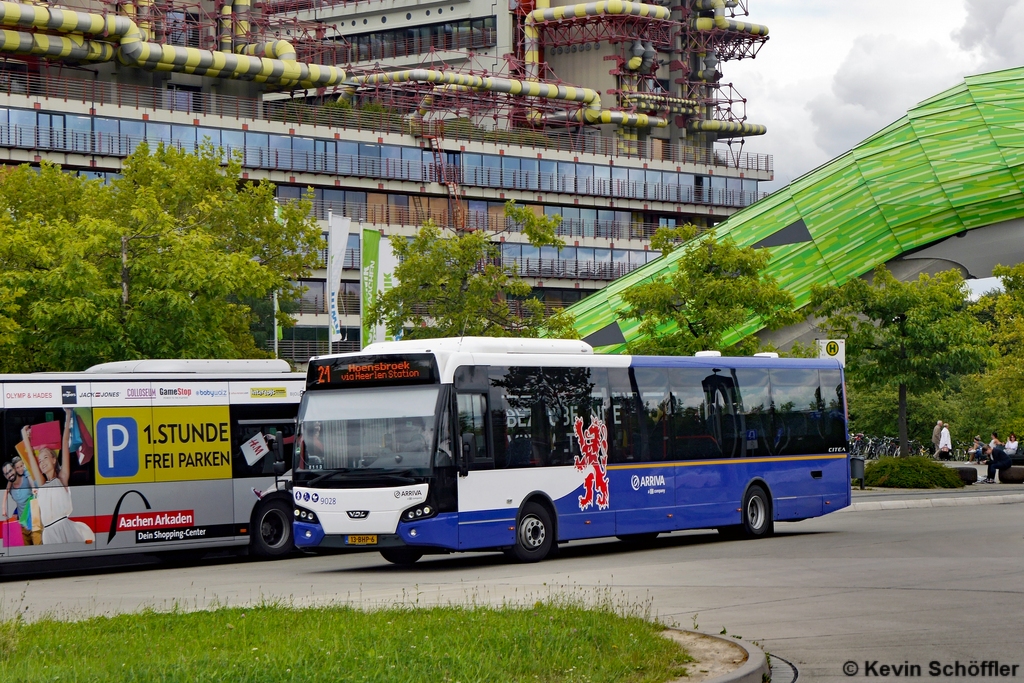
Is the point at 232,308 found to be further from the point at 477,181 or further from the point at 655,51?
the point at 655,51

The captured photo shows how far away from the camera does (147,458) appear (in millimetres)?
21375

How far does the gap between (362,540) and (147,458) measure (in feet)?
14.4

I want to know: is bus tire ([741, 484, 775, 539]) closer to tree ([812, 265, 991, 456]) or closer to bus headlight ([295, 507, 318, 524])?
bus headlight ([295, 507, 318, 524])

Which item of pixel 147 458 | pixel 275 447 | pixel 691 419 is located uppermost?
pixel 691 419

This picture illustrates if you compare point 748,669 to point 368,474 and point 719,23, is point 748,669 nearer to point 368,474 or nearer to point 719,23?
point 368,474

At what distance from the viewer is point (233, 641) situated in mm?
10438

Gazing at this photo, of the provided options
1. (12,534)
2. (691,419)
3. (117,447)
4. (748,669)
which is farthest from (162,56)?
(748,669)

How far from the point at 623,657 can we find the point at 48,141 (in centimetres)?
6044

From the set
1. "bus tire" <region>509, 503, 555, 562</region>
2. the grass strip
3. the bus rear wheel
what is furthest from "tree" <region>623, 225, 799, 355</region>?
the grass strip

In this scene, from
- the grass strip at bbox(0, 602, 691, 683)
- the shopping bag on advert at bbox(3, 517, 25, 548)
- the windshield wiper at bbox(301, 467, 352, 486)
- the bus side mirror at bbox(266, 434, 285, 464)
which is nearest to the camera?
the grass strip at bbox(0, 602, 691, 683)

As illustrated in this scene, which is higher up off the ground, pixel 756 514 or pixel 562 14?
pixel 562 14

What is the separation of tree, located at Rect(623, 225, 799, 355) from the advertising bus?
21.2 meters

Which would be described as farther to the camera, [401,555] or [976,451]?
[976,451]

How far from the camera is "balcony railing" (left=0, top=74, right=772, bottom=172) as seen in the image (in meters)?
66.0
